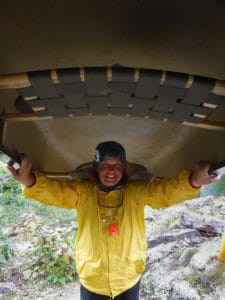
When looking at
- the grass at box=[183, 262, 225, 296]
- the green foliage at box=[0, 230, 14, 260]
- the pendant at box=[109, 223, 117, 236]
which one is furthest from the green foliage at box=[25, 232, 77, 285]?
the pendant at box=[109, 223, 117, 236]

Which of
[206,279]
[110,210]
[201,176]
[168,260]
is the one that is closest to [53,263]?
[168,260]

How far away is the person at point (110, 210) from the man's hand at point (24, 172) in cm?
6

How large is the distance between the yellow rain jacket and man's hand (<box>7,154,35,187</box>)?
92 millimetres

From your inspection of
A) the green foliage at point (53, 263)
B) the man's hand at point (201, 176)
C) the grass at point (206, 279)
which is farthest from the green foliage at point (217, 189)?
the man's hand at point (201, 176)

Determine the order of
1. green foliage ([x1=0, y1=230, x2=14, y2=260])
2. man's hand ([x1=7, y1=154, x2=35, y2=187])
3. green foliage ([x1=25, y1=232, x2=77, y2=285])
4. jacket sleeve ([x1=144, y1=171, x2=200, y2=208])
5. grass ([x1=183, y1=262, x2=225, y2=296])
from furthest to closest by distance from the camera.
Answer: green foliage ([x1=0, y1=230, x2=14, y2=260])
green foliage ([x1=25, y1=232, x2=77, y2=285])
grass ([x1=183, y1=262, x2=225, y2=296])
jacket sleeve ([x1=144, y1=171, x2=200, y2=208])
man's hand ([x1=7, y1=154, x2=35, y2=187])

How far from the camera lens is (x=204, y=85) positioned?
112 centimetres

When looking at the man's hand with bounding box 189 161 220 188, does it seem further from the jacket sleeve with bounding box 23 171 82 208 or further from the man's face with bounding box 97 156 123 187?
the jacket sleeve with bounding box 23 171 82 208

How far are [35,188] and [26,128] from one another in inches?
11.4

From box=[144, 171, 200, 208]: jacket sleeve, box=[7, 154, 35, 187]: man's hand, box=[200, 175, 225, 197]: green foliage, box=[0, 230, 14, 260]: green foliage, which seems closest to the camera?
box=[7, 154, 35, 187]: man's hand

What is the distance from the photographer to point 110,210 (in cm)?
188

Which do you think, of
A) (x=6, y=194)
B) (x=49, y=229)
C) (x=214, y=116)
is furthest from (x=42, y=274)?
(x=214, y=116)

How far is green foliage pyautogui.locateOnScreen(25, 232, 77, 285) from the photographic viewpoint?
158 inches

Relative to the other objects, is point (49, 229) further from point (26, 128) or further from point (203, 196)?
point (26, 128)

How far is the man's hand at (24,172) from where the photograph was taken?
1.59 meters
